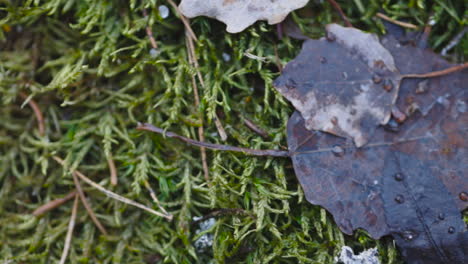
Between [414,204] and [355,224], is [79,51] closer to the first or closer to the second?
[355,224]

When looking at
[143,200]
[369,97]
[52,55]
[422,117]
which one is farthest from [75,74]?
[422,117]

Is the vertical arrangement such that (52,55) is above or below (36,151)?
above

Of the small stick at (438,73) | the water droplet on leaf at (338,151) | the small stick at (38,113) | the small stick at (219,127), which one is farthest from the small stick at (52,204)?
the small stick at (438,73)

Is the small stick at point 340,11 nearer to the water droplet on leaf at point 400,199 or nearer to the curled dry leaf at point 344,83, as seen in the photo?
the curled dry leaf at point 344,83

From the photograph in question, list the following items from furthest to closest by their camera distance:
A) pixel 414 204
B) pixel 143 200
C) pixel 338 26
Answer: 1. pixel 143 200
2. pixel 338 26
3. pixel 414 204

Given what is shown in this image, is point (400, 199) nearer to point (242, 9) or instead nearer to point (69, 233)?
point (242, 9)

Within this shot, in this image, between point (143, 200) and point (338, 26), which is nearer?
point (338, 26)

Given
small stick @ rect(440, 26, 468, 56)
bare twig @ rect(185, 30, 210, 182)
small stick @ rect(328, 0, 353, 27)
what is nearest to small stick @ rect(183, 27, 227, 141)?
bare twig @ rect(185, 30, 210, 182)
